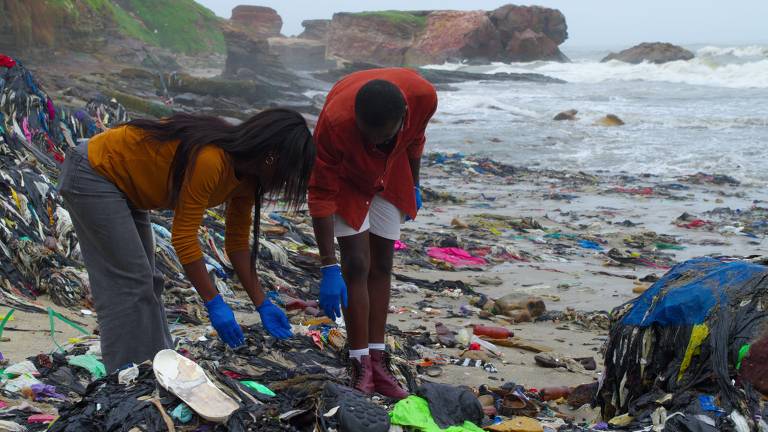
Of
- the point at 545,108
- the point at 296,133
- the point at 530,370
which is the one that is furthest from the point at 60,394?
the point at 545,108

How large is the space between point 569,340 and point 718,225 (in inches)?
226

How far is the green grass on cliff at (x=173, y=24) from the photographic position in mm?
53562

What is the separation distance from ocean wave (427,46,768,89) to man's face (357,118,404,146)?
3541 centimetres

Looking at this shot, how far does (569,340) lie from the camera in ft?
16.6

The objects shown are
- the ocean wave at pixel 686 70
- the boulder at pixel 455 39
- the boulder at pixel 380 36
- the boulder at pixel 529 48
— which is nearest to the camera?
the ocean wave at pixel 686 70

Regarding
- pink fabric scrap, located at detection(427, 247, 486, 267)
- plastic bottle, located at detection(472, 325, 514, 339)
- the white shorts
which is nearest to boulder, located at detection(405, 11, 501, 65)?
pink fabric scrap, located at detection(427, 247, 486, 267)

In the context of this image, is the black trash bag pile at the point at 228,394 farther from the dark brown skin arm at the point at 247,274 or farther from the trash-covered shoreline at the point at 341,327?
the dark brown skin arm at the point at 247,274

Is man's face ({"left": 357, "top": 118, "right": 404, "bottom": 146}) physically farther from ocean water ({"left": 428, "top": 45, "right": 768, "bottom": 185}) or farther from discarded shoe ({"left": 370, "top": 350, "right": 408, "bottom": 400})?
ocean water ({"left": 428, "top": 45, "right": 768, "bottom": 185})

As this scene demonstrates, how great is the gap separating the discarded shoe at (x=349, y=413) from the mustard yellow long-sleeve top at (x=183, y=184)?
72 centimetres

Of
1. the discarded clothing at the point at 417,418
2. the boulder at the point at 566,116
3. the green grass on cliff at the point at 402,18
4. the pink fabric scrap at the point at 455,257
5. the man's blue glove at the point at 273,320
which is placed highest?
the green grass on cliff at the point at 402,18

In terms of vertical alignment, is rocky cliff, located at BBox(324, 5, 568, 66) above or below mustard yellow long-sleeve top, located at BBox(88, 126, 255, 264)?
above

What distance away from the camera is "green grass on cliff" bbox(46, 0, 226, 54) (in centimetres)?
5356

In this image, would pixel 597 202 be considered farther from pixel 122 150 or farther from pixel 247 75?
pixel 247 75

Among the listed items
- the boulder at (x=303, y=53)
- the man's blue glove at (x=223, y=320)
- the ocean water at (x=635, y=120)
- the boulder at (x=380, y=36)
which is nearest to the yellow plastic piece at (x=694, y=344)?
the man's blue glove at (x=223, y=320)
